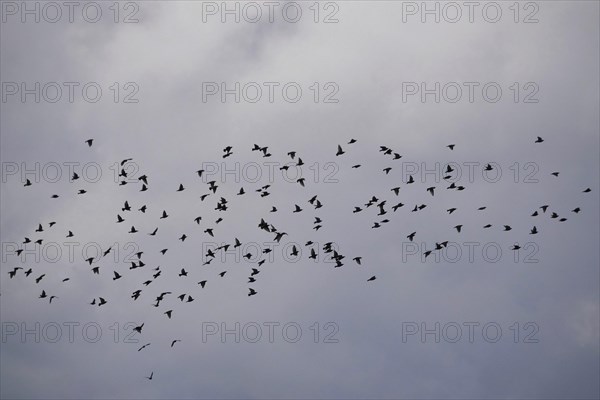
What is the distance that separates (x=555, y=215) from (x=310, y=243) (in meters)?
27.3

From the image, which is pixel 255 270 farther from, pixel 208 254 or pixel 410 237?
pixel 410 237

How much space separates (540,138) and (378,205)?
19.4 m

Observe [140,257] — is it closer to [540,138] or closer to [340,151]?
[340,151]

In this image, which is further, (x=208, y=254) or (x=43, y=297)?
(x=43, y=297)

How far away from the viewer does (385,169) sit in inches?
4173

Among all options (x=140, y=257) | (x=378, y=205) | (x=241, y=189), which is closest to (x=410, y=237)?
(x=378, y=205)

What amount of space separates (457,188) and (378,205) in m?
8.80

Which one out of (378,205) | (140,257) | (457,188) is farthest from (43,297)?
(457,188)

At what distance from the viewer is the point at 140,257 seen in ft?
348

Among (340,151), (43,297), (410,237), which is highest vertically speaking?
(340,151)

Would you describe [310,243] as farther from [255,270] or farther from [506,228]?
[506,228]

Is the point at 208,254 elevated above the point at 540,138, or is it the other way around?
the point at 540,138

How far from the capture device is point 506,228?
354 feet

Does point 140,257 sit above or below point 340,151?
below
